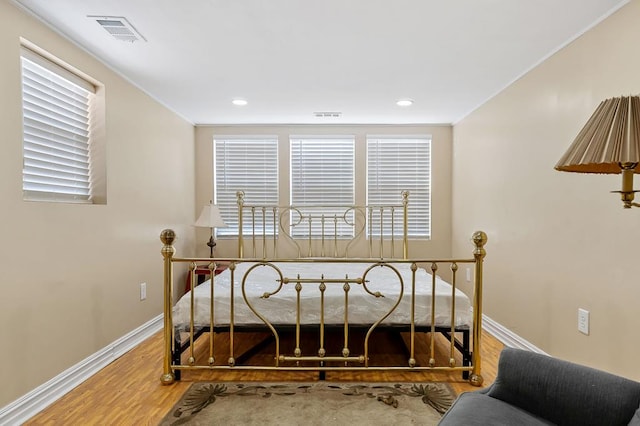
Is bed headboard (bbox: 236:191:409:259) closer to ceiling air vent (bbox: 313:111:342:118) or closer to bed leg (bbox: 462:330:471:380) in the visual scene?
ceiling air vent (bbox: 313:111:342:118)

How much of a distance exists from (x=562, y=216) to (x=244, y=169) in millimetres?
3240

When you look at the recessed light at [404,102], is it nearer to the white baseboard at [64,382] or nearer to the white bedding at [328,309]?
the white bedding at [328,309]

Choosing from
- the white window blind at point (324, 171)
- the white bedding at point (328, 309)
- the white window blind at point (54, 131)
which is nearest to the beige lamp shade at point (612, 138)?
the white bedding at point (328, 309)

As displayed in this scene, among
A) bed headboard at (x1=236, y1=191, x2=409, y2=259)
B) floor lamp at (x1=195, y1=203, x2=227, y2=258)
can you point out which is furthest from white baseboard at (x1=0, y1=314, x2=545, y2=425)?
A: bed headboard at (x1=236, y1=191, x2=409, y2=259)

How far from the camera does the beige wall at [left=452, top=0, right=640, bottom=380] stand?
5.90 feet

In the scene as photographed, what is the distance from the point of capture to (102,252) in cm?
246

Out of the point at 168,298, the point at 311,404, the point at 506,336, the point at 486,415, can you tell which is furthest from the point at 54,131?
the point at 506,336

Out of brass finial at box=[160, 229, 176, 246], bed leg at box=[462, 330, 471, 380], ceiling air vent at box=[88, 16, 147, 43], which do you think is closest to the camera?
ceiling air vent at box=[88, 16, 147, 43]

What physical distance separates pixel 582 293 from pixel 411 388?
1152 mm

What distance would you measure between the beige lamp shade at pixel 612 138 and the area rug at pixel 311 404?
146cm

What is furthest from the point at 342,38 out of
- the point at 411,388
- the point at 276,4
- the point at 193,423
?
the point at 193,423

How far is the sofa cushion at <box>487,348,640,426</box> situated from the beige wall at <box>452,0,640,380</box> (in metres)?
0.85

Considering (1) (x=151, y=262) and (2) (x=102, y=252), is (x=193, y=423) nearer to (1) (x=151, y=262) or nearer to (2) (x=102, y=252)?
(2) (x=102, y=252)

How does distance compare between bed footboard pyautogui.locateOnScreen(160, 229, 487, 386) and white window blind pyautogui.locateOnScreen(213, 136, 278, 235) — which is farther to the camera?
white window blind pyautogui.locateOnScreen(213, 136, 278, 235)
